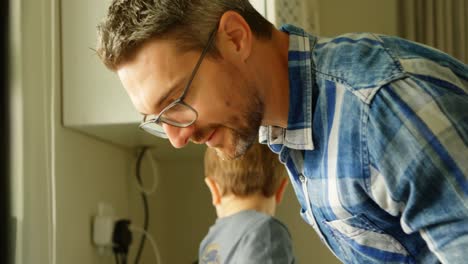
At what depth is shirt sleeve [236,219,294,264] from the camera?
1.40m

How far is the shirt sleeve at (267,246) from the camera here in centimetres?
140

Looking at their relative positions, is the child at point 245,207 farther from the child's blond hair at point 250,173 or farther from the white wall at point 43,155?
the white wall at point 43,155

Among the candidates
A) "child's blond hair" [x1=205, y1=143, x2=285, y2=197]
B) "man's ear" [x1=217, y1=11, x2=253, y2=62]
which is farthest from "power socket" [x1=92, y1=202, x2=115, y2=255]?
"man's ear" [x1=217, y1=11, x2=253, y2=62]

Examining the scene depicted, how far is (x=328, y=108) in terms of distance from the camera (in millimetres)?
809

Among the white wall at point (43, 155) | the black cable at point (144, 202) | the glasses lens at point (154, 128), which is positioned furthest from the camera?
the black cable at point (144, 202)

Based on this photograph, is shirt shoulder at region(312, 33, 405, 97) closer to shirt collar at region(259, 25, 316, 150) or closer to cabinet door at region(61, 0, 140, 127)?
shirt collar at region(259, 25, 316, 150)

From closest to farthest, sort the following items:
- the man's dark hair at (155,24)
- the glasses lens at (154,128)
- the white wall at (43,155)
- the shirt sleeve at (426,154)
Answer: the shirt sleeve at (426,154), the man's dark hair at (155,24), the glasses lens at (154,128), the white wall at (43,155)

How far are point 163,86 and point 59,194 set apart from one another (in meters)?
0.59

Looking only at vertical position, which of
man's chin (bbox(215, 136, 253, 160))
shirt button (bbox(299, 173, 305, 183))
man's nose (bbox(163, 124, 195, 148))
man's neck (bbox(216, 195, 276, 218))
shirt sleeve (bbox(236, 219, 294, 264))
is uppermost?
man's nose (bbox(163, 124, 195, 148))

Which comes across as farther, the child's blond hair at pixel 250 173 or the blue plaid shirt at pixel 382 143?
the child's blond hair at pixel 250 173

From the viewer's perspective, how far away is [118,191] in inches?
65.6

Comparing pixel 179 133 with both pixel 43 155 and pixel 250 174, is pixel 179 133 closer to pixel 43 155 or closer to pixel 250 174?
pixel 43 155

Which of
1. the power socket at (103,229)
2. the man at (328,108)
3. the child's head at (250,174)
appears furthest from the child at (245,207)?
the man at (328,108)

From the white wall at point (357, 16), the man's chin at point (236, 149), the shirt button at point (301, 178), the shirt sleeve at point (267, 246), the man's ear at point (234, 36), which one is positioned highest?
the white wall at point (357, 16)
